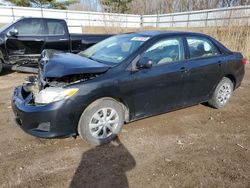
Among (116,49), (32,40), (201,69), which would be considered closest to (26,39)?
(32,40)

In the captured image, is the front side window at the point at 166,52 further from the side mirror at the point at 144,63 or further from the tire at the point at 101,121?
the tire at the point at 101,121

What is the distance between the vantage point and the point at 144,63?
3.70m

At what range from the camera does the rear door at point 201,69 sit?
174 inches

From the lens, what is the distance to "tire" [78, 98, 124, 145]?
134 inches

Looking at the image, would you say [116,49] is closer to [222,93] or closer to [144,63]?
[144,63]

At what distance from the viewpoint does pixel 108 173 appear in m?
2.95

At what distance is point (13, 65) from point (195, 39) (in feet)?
19.9

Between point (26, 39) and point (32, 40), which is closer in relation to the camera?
point (26, 39)

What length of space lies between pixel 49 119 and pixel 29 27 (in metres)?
6.16

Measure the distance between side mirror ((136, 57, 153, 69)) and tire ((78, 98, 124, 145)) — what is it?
26.2 inches

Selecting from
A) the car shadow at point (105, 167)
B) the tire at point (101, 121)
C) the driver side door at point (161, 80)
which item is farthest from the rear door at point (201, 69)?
the car shadow at point (105, 167)

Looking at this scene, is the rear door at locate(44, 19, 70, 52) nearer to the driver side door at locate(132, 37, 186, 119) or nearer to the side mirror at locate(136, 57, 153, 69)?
the driver side door at locate(132, 37, 186, 119)

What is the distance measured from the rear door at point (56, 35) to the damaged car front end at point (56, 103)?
5.36 m

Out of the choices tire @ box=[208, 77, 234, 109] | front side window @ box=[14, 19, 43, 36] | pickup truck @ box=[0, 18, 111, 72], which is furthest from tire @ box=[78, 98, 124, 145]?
front side window @ box=[14, 19, 43, 36]
